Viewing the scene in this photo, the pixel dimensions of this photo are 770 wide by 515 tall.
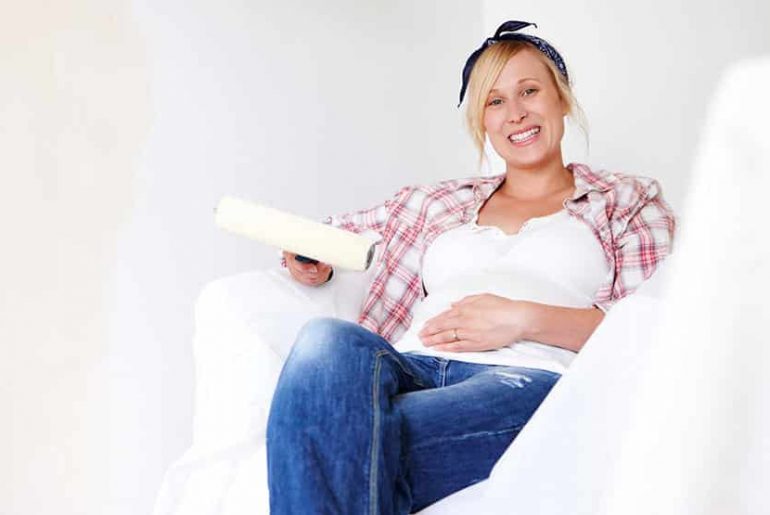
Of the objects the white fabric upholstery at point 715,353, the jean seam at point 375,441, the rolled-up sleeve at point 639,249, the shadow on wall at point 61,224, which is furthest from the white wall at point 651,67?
the white fabric upholstery at point 715,353

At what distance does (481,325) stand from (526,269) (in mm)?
210

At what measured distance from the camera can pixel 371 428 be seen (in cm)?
102

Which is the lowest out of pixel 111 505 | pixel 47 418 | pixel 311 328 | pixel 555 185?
pixel 111 505

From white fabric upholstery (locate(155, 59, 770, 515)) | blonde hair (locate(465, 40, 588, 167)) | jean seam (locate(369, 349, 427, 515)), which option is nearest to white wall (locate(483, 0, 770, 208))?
blonde hair (locate(465, 40, 588, 167))

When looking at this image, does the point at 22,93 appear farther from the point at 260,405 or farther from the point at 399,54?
the point at 399,54

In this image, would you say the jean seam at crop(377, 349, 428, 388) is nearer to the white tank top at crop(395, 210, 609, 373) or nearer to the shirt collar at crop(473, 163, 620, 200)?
the white tank top at crop(395, 210, 609, 373)

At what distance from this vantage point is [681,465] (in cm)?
63

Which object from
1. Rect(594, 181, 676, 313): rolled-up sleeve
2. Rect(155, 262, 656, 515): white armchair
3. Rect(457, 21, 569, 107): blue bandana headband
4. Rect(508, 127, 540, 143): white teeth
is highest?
Rect(457, 21, 569, 107): blue bandana headband

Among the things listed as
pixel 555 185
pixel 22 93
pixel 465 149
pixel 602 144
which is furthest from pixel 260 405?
pixel 465 149

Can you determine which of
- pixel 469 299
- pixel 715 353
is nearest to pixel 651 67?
pixel 469 299

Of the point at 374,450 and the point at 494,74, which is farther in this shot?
the point at 494,74

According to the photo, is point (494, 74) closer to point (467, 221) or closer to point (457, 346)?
point (467, 221)

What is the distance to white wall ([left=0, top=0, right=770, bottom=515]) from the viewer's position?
6.07 ft

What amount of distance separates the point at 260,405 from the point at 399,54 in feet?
5.05
